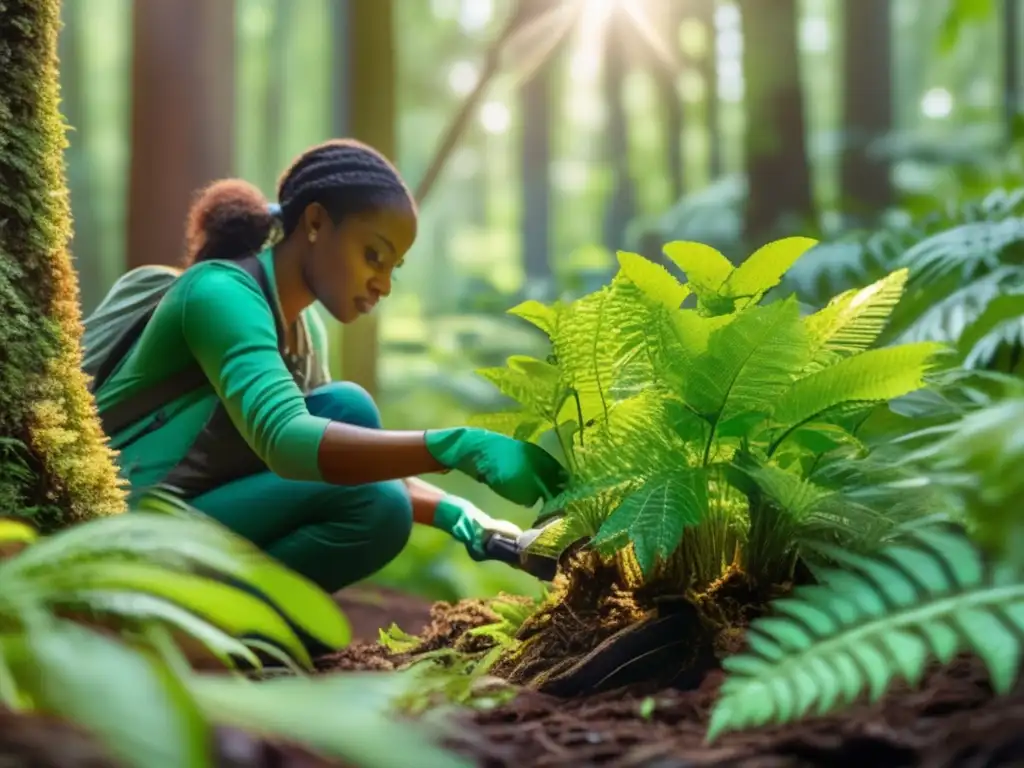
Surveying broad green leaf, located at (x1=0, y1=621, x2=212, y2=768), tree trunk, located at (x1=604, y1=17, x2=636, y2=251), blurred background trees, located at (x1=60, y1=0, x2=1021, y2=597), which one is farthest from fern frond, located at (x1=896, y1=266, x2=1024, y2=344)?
tree trunk, located at (x1=604, y1=17, x2=636, y2=251)

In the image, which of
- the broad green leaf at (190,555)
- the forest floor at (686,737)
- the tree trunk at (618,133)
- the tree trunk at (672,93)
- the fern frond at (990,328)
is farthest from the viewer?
the tree trunk at (618,133)

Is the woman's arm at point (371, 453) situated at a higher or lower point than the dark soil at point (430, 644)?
higher

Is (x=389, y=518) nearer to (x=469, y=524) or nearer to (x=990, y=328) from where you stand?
(x=469, y=524)

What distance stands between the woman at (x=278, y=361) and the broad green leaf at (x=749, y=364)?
836mm

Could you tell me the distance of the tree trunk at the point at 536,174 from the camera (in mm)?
14203

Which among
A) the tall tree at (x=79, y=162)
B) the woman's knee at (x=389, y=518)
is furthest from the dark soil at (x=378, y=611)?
the tall tree at (x=79, y=162)

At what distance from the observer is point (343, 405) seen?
8.28 ft

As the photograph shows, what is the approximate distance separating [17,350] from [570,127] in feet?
85.9

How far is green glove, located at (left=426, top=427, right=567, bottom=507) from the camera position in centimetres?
182

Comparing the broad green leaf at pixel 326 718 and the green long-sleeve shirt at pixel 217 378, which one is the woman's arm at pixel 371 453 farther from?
the broad green leaf at pixel 326 718

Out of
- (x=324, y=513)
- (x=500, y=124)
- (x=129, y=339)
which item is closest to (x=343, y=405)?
(x=324, y=513)

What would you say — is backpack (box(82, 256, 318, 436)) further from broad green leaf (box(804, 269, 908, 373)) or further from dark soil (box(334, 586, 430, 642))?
broad green leaf (box(804, 269, 908, 373))

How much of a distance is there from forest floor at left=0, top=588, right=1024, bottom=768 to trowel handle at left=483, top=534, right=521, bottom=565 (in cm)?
80

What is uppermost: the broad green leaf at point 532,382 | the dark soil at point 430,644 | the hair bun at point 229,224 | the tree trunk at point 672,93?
the tree trunk at point 672,93
